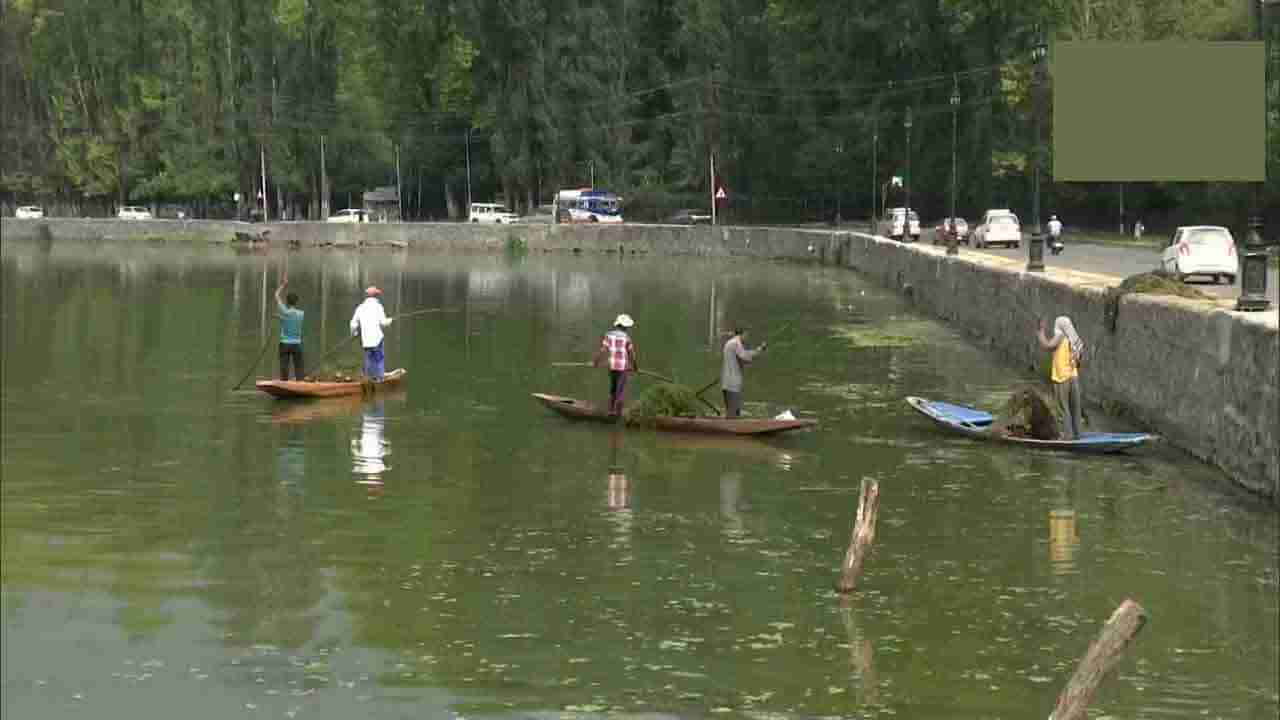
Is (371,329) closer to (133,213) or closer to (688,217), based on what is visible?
(688,217)

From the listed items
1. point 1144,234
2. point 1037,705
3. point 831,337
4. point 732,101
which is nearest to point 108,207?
point 732,101

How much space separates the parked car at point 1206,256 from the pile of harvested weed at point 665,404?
2347cm

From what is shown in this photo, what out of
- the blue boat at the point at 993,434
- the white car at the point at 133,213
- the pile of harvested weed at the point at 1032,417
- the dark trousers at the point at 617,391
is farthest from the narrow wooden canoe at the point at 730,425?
the white car at the point at 133,213

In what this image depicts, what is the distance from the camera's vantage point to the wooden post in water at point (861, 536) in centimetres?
1959

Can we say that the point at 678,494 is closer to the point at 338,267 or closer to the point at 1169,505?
the point at 1169,505

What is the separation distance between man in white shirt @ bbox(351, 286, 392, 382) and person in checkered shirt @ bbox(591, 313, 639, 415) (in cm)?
515

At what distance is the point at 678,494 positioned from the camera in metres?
27.5

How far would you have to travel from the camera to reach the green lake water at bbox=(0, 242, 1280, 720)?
17.8 meters

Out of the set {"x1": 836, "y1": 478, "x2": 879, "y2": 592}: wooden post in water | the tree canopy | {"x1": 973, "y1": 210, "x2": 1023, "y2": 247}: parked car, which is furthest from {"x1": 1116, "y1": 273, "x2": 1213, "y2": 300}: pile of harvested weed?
the tree canopy

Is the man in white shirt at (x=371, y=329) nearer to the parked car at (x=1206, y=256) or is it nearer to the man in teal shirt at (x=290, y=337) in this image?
the man in teal shirt at (x=290, y=337)

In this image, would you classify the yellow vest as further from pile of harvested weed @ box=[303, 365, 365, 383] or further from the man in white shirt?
pile of harvested weed @ box=[303, 365, 365, 383]

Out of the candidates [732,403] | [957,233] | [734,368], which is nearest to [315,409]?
[732,403]

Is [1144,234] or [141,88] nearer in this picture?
[1144,234]

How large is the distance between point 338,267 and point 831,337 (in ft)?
164
